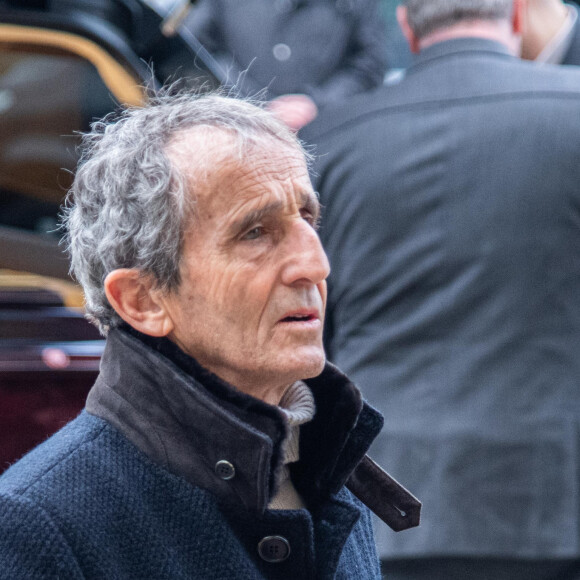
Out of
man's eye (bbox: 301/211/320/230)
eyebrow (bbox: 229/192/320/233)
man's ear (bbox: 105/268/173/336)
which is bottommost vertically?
man's ear (bbox: 105/268/173/336)

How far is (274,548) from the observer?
1488mm

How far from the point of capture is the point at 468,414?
234 cm

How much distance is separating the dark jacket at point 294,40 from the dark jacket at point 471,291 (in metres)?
1.88

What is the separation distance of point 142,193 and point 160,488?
459 mm

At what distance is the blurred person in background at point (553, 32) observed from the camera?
2.69m

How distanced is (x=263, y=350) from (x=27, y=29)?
2.34 metres

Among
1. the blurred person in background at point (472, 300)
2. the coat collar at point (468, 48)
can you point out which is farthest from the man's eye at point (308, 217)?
the coat collar at point (468, 48)

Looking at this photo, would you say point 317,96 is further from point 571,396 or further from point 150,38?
point 571,396

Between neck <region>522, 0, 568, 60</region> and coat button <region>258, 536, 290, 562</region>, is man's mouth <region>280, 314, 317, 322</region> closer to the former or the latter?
coat button <region>258, 536, 290, 562</region>

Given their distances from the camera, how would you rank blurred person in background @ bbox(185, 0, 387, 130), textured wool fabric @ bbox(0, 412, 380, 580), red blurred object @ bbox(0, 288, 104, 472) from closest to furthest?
textured wool fabric @ bbox(0, 412, 380, 580) < red blurred object @ bbox(0, 288, 104, 472) < blurred person in background @ bbox(185, 0, 387, 130)

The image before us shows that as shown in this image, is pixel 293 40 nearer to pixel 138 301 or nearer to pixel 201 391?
pixel 138 301

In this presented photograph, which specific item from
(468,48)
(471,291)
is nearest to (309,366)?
(471,291)

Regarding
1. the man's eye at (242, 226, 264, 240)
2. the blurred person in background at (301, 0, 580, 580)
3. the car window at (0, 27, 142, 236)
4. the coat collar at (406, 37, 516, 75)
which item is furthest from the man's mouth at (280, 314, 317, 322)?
the car window at (0, 27, 142, 236)

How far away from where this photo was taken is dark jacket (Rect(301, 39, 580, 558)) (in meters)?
2.28
